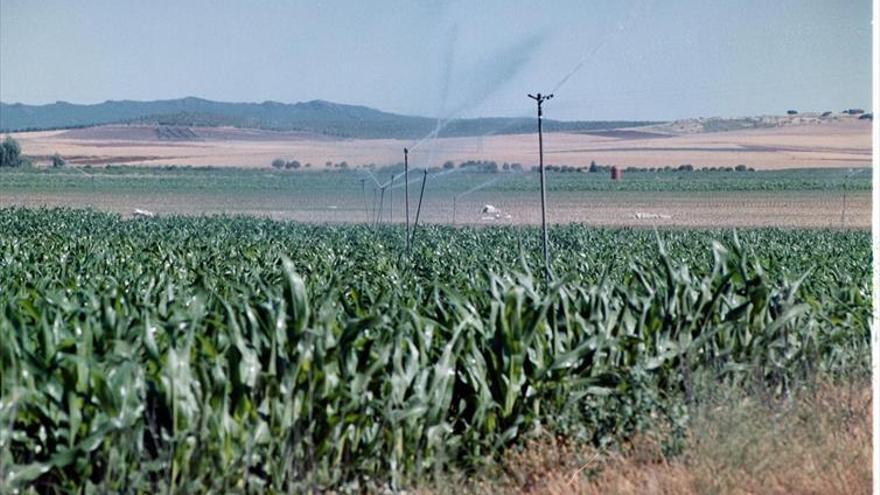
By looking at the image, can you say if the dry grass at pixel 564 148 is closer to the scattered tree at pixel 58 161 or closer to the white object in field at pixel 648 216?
the scattered tree at pixel 58 161

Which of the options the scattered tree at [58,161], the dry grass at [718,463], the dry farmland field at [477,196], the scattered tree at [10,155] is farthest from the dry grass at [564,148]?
the dry grass at [718,463]

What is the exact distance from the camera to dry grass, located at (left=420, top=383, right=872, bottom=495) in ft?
20.1

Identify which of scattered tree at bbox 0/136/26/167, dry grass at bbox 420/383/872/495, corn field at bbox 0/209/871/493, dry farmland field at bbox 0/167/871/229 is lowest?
dry farmland field at bbox 0/167/871/229

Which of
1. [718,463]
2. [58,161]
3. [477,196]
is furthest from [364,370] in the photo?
[58,161]

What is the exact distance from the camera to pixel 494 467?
633 cm

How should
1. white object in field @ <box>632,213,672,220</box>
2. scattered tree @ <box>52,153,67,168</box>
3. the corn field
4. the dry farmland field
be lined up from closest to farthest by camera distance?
the corn field < the dry farmland field < white object in field @ <box>632,213,672,220</box> < scattered tree @ <box>52,153,67,168</box>

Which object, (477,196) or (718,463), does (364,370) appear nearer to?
(718,463)

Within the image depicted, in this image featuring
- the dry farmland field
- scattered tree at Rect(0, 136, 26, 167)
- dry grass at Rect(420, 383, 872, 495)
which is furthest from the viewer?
scattered tree at Rect(0, 136, 26, 167)

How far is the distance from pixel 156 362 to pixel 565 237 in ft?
77.6

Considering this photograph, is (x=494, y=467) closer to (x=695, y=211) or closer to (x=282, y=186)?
(x=695, y=211)

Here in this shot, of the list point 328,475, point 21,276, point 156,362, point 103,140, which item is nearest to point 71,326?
point 156,362

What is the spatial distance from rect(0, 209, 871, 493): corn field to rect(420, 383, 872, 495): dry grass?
0.13 metres

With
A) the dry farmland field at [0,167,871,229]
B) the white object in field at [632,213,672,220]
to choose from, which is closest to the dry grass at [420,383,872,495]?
the dry farmland field at [0,167,871,229]

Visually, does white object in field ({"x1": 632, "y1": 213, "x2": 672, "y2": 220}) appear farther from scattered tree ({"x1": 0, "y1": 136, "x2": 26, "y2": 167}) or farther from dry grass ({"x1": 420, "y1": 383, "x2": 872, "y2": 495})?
scattered tree ({"x1": 0, "y1": 136, "x2": 26, "y2": 167})
